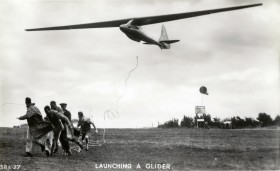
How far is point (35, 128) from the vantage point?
11.3 m

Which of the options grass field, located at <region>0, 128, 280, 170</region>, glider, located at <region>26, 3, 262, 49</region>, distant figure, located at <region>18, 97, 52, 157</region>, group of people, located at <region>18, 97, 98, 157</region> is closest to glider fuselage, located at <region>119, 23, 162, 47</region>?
glider, located at <region>26, 3, 262, 49</region>

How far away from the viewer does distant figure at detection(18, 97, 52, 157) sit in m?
11.1

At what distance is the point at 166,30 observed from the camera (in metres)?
14.4

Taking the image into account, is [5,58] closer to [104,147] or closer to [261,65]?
[104,147]

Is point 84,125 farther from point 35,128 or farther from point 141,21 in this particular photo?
point 141,21

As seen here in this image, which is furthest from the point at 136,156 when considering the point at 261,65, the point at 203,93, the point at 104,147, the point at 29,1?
the point at 29,1

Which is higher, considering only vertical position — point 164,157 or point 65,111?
point 65,111

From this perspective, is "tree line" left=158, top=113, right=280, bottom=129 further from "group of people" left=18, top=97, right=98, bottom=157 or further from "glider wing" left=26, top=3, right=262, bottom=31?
"group of people" left=18, top=97, right=98, bottom=157

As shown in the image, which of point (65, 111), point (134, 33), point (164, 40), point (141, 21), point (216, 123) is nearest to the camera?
point (65, 111)

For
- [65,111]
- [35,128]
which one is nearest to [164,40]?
[65,111]

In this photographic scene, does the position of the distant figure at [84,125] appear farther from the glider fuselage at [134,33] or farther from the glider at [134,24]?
the glider fuselage at [134,33]

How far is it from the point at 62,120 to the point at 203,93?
15.2 ft

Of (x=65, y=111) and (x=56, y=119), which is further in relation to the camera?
(x=65, y=111)

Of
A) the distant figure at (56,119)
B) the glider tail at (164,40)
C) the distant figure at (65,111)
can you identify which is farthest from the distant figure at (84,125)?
the glider tail at (164,40)
